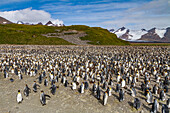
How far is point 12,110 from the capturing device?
29.6ft

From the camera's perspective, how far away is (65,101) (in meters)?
10.1

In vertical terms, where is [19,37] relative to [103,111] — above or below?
above

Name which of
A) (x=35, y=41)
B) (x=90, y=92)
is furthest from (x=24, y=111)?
(x=35, y=41)

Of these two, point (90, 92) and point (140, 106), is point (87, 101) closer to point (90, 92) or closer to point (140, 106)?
point (90, 92)

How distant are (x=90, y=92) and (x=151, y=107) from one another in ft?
14.8

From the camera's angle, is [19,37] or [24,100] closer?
[24,100]

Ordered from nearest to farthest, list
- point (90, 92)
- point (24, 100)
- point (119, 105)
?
1. point (119, 105)
2. point (24, 100)
3. point (90, 92)

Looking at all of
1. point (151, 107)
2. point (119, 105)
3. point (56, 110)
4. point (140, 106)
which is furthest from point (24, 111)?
point (151, 107)

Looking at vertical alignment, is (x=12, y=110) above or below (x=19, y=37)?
below

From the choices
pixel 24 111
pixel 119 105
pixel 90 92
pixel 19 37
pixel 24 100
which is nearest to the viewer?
pixel 24 111

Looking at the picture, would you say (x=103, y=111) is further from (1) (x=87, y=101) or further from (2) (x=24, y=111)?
(2) (x=24, y=111)

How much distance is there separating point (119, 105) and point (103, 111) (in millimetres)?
1319

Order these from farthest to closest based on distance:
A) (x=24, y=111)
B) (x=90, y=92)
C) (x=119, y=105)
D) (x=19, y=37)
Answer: (x=19, y=37) < (x=90, y=92) < (x=119, y=105) < (x=24, y=111)

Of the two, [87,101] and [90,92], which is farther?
[90,92]
